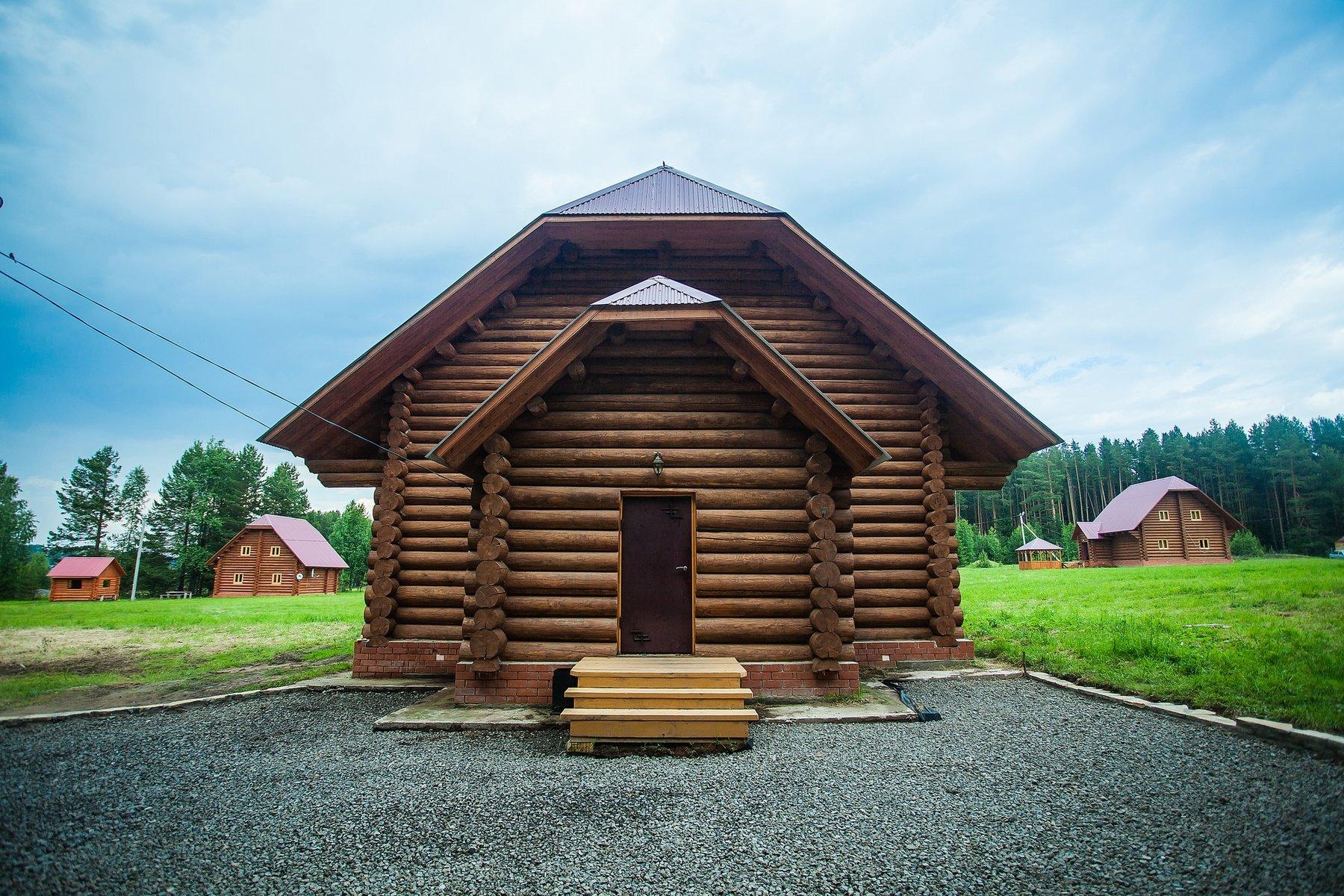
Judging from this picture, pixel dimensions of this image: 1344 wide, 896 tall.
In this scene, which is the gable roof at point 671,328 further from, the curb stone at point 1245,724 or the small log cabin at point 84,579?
the small log cabin at point 84,579

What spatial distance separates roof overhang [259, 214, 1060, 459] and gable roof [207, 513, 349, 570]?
107ft

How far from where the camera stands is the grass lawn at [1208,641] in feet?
18.6

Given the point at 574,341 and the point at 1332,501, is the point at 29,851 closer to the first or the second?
the point at 574,341

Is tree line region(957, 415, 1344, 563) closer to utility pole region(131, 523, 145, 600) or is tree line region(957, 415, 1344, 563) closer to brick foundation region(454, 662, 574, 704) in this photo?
brick foundation region(454, 662, 574, 704)

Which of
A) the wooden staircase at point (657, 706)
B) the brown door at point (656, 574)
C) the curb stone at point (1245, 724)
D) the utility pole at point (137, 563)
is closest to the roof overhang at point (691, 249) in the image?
the curb stone at point (1245, 724)

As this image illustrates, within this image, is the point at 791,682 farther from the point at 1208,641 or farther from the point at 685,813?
the point at 1208,641

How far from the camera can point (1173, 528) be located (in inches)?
1332

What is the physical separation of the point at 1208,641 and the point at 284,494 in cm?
6297

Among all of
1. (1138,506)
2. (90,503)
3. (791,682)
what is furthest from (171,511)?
(1138,506)

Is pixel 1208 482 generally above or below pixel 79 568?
above

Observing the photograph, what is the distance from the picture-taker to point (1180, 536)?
33656mm

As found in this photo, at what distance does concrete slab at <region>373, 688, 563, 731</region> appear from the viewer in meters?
5.71

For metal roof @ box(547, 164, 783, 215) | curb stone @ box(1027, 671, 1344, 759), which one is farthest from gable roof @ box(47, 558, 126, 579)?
curb stone @ box(1027, 671, 1344, 759)

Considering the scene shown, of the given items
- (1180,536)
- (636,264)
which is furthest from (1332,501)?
(636,264)
